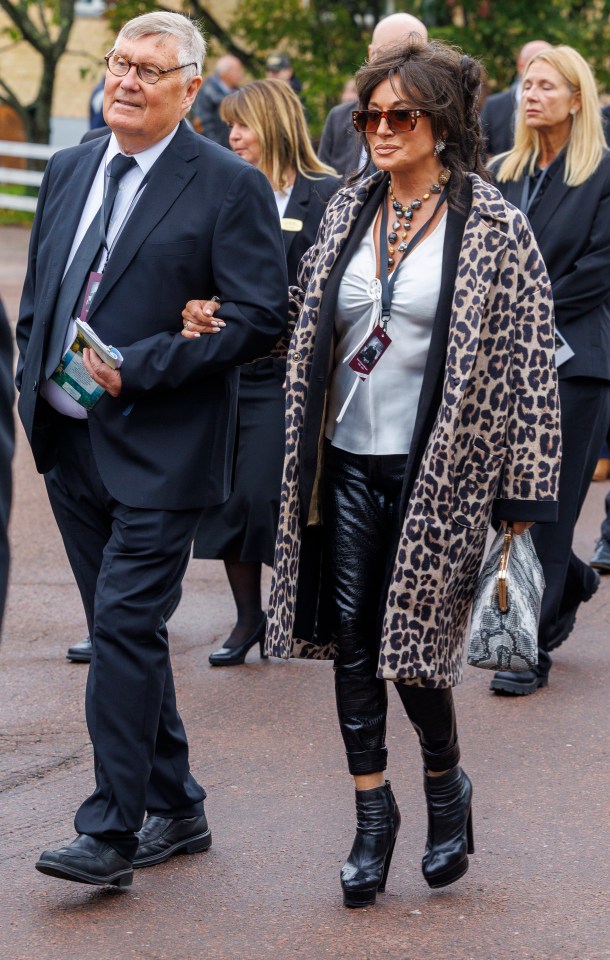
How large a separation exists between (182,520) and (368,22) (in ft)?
71.4

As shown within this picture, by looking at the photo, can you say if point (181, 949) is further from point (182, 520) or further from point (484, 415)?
point (484, 415)

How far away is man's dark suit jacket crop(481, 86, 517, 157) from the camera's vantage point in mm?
9305

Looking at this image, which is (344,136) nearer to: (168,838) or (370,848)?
(168,838)

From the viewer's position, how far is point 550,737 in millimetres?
5527

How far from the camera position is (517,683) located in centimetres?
603

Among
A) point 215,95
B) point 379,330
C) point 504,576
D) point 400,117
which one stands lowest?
point 215,95

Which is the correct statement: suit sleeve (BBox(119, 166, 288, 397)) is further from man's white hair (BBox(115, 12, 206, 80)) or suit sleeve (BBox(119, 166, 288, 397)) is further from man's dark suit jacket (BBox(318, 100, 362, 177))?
man's dark suit jacket (BBox(318, 100, 362, 177))

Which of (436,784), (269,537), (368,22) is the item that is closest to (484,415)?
(436,784)

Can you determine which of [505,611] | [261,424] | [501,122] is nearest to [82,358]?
[505,611]

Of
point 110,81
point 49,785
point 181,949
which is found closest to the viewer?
point 181,949

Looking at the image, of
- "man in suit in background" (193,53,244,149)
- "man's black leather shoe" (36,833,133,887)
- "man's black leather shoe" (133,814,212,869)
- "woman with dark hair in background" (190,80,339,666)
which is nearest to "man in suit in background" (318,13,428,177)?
"woman with dark hair in background" (190,80,339,666)

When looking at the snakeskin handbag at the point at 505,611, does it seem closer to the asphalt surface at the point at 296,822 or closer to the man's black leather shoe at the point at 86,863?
the asphalt surface at the point at 296,822

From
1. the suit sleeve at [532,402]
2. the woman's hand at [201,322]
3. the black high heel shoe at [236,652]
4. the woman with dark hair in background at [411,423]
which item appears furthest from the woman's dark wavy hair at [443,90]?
the black high heel shoe at [236,652]

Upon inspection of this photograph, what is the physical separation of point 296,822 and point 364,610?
0.87m
